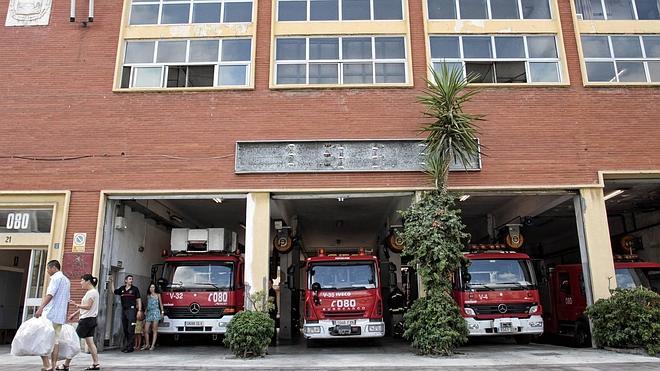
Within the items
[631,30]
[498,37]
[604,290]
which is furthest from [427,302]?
[631,30]

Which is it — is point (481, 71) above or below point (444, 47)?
below

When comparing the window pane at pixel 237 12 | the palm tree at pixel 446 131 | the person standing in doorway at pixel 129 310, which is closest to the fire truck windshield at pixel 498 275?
the palm tree at pixel 446 131

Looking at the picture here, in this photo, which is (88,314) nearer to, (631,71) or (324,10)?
(324,10)

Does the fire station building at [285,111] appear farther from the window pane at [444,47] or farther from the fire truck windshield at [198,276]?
the fire truck windshield at [198,276]

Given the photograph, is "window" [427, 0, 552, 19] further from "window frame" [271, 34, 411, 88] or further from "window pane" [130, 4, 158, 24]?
"window pane" [130, 4, 158, 24]

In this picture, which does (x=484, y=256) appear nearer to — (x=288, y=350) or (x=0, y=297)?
(x=288, y=350)

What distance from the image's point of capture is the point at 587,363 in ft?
30.6

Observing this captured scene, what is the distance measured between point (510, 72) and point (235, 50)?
7.77 m

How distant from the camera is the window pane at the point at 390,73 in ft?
46.1

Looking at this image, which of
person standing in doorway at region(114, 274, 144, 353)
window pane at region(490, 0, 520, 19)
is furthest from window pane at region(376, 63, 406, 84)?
person standing in doorway at region(114, 274, 144, 353)

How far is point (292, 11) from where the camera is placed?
14633 mm

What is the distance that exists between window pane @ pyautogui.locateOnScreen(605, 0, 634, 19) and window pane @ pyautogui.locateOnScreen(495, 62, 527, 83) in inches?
127

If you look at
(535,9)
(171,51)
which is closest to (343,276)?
(171,51)

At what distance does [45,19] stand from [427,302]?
42.8 ft
